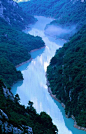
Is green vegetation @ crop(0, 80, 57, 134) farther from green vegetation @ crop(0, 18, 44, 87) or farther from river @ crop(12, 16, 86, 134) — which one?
green vegetation @ crop(0, 18, 44, 87)

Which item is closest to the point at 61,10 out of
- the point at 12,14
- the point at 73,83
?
the point at 12,14

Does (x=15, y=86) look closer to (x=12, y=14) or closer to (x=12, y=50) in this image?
(x=12, y=50)

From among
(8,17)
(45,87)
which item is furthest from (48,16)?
(45,87)

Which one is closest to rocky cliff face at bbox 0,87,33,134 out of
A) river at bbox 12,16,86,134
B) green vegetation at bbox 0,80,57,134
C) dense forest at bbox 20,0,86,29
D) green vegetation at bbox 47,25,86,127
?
green vegetation at bbox 0,80,57,134

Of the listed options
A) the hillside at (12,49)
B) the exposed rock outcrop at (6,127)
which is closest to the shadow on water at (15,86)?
the hillside at (12,49)

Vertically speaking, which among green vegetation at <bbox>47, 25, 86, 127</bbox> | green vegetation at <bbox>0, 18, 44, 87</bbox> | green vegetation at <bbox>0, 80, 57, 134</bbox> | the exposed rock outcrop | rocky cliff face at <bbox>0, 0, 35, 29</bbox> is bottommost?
the exposed rock outcrop

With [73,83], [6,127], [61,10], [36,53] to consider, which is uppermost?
[61,10]

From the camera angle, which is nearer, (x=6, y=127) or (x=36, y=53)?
(x=6, y=127)
